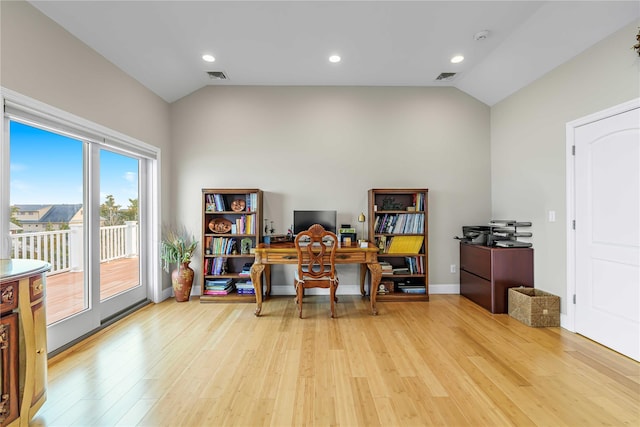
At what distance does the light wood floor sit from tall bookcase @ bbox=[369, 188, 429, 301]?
0.73m

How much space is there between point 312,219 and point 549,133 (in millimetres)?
2860

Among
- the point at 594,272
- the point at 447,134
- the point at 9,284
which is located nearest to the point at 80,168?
the point at 9,284

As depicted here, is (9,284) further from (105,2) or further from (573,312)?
(573,312)

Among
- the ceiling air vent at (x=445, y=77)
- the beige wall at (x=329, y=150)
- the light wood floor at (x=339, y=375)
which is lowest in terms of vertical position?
the light wood floor at (x=339, y=375)

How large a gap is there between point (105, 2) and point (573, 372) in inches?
182

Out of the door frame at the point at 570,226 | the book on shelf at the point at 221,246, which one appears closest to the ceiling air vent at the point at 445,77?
the door frame at the point at 570,226

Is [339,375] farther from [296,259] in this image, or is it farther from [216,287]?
[216,287]

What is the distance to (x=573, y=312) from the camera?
287 centimetres

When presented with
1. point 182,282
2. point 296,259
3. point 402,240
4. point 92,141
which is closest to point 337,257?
point 296,259

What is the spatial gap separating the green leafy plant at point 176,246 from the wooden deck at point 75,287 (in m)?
0.43

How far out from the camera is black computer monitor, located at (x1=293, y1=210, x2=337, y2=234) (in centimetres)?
391

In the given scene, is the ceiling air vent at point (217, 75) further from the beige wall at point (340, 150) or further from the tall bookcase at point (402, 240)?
the tall bookcase at point (402, 240)

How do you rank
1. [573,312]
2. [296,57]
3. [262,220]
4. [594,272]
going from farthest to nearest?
[262,220], [296,57], [573,312], [594,272]

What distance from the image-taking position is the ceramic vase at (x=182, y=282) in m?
3.78
